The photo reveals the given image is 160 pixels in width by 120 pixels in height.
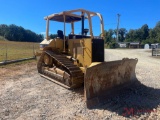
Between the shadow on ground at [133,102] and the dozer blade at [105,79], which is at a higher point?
the dozer blade at [105,79]

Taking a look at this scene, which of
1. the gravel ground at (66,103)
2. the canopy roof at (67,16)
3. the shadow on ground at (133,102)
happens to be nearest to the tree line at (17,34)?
the canopy roof at (67,16)

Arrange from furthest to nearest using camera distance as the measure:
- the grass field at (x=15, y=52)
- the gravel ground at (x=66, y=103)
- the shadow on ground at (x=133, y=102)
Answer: the grass field at (x=15, y=52) → the shadow on ground at (x=133, y=102) → the gravel ground at (x=66, y=103)

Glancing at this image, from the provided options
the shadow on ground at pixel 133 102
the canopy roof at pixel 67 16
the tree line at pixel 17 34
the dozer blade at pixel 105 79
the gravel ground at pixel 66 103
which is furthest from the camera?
the tree line at pixel 17 34

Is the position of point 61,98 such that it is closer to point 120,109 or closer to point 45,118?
point 45,118

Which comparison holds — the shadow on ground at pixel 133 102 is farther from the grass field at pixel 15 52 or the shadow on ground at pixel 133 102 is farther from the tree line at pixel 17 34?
the tree line at pixel 17 34

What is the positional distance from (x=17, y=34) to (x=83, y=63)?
93.1 metres

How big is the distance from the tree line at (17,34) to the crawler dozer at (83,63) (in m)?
86.9

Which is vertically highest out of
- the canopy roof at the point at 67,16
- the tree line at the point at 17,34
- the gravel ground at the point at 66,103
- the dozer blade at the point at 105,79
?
the tree line at the point at 17,34

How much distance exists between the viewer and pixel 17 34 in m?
93.9

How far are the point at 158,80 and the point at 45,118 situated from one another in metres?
5.78

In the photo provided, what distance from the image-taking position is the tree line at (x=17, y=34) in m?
92.8

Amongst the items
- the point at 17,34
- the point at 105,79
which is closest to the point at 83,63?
the point at 105,79

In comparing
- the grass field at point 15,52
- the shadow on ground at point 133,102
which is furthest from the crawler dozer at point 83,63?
the grass field at point 15,52

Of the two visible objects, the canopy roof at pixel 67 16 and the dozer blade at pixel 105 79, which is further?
the canopy roof at pixel 67 16
